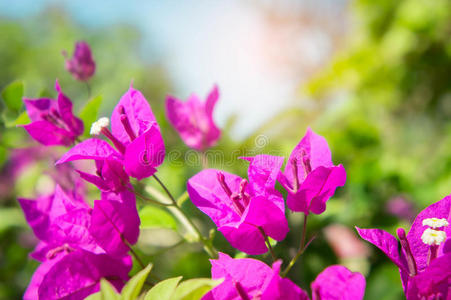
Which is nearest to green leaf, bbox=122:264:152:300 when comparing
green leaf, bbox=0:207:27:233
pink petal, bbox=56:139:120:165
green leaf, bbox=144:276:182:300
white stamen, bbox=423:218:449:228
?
green leaf, bbox=144:276:182:300

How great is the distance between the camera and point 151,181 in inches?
27.1

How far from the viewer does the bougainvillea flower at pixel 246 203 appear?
1.08 ft

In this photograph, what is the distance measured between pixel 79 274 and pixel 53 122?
18 cm

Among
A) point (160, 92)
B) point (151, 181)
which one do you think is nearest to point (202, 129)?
point (151, 181)

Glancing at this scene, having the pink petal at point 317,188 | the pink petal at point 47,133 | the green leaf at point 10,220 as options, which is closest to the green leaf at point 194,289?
the pink petal at point 317,188

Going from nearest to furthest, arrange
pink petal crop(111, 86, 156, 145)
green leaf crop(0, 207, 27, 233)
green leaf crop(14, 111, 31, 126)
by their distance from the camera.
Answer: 1. pink petal crop(111, 86, 156, 145)
2. green leaf crop(14, 111, 31, 126)
3. green leaf crop(0, 207, 27, 233)

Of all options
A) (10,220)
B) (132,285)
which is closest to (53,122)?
(132,285)

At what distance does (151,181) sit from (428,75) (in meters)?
1.23

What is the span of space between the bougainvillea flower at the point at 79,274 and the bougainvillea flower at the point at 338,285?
0.18 metres

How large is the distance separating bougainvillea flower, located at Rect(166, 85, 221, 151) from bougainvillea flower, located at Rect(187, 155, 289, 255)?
0.57 ft

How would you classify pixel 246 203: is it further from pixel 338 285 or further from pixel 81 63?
pixel 81 63

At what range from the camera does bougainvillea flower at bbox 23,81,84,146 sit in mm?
431

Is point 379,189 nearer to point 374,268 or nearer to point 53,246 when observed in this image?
point 374,268

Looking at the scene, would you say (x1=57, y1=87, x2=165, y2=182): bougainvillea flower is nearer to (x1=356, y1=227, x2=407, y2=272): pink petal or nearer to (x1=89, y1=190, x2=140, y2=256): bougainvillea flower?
(x1=89, y1=190, x2=140, y2=256): bougainvillea flower
